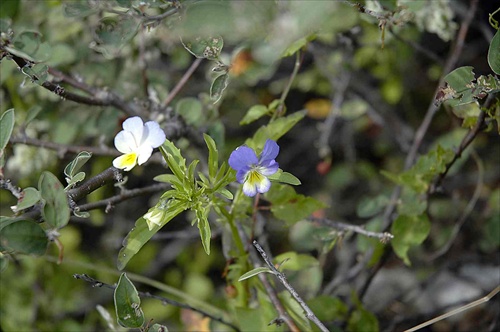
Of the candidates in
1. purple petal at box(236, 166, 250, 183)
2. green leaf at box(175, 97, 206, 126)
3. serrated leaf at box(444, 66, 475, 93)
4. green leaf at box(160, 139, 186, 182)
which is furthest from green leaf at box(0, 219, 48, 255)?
serrated leaf at box(444, 66, 475, 93)

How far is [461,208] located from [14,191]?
1502 mm

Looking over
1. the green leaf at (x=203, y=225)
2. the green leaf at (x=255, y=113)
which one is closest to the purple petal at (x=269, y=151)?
the green leaf at (x=203, y=225)

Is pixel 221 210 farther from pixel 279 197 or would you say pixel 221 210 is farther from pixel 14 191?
pixel 14 191

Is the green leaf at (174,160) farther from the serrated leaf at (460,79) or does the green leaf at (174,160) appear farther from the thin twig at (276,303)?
the serrated leaf at (460,79)

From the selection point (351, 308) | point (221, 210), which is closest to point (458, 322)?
point (351, 308)

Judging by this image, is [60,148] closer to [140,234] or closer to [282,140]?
[140,234]

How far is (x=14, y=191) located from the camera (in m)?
1.05

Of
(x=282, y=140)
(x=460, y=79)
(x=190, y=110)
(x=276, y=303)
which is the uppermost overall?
(x=460, y=79)

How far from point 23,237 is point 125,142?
254 mm

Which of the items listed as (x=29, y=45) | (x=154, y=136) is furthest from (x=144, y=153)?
(x=29, y=45)

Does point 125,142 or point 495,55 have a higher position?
point 495,55

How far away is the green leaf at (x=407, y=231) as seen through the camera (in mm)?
1397

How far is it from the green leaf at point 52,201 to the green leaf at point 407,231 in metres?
0.80

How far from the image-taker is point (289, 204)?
1.30 meters
